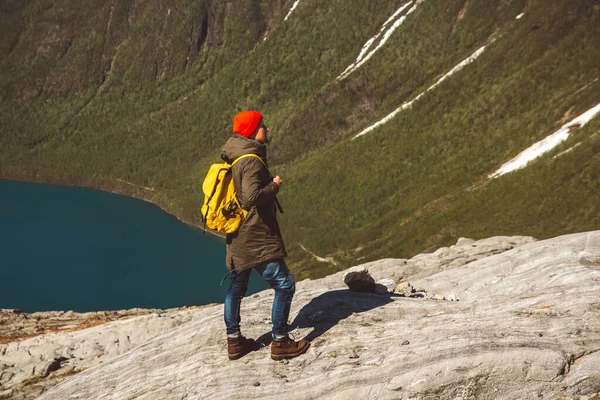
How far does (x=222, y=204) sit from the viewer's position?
46.7ft

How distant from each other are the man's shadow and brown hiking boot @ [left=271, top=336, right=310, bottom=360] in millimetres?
888

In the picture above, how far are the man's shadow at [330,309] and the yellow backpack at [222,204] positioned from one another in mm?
4270

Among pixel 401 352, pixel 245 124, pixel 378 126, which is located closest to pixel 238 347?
pixel 401 352

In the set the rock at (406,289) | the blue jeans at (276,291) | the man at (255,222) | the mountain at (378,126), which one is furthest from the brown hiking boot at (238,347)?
the mountain at (378,126)

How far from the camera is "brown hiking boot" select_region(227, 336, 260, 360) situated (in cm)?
1585

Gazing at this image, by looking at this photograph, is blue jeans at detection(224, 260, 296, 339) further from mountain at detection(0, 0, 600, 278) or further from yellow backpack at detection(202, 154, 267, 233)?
mountain at detection(0, 0, 600, 278)

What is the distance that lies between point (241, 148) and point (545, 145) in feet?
223

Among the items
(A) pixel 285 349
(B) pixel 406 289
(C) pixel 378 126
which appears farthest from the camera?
(C) pixel 378 126

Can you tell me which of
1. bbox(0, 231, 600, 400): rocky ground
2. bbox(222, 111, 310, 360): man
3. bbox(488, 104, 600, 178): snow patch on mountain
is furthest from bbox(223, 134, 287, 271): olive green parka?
bbox(488, 104, 600, 178): snow patch on mountain

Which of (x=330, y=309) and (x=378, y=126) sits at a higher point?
(x=378, y=126)

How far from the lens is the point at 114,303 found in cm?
8912

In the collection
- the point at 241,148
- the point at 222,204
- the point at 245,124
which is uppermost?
the point at 245,124

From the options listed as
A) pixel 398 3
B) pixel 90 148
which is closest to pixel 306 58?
pixel 398 3

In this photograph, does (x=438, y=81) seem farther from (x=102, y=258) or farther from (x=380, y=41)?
(x=102, y=258)
